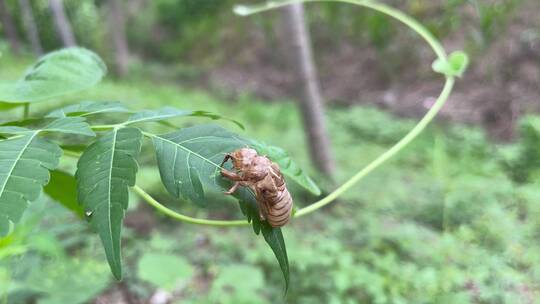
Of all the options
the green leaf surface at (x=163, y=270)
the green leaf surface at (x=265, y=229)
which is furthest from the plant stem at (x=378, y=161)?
the green leaf surface at (x=163, y=270)

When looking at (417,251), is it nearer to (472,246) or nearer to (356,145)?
(472,246)

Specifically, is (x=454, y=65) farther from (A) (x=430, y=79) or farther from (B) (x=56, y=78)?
(A) (x=430, y=79)

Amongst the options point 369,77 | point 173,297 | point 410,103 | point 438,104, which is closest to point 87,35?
point 369,77

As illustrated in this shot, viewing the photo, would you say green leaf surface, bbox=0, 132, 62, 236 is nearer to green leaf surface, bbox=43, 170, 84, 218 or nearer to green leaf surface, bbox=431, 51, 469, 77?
green leaf surface, bbox=43, 170, 84, 218

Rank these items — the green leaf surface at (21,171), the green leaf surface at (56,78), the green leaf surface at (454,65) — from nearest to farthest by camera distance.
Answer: the green leaf surface at (21,171), the green leaf surface at (56,78), the green leaf surface at (454,65)

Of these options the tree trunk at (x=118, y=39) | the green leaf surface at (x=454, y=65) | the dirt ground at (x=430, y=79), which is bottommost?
the tree trunk at (x=118, y=39)

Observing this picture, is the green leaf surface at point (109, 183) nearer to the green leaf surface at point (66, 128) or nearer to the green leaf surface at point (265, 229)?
the green leaf surface at point (66, 128)

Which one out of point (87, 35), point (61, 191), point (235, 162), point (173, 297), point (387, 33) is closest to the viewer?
point (235, 162)

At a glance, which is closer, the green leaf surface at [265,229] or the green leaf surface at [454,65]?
the green leaf surface at [265,229]
